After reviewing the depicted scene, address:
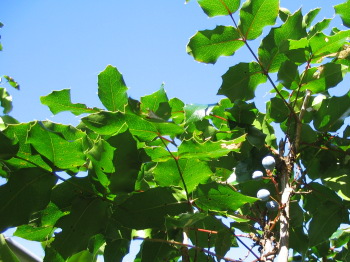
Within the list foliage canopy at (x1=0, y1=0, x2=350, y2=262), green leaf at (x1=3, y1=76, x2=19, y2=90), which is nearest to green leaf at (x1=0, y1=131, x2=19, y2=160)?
foliage canopy at (x1=0, y1=0, x2=350, y2=262)

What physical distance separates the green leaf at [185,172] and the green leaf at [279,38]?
439mm

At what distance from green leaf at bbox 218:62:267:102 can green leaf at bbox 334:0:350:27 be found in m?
0.38

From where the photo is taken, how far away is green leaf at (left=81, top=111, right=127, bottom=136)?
1.09 meters

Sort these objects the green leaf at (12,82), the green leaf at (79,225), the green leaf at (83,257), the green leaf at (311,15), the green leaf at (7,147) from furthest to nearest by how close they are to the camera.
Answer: the green leaf at (12,82) < the green leaf at (311,15) < the green leaf at (83,257) < the green leaf at (79,225) < the green leaf at (7,147)

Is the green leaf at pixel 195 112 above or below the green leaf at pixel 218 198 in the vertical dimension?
above

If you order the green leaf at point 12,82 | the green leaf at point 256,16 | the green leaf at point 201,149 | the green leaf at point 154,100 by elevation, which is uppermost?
the green leaf at point 256,16


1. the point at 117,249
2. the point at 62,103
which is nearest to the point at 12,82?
the point at 62,103

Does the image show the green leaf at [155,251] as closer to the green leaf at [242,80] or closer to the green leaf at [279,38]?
the green leaf at [242,80]

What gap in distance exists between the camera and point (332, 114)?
1.39m

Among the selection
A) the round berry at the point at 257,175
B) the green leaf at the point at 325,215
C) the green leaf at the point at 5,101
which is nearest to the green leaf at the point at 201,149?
the round berry at the point at 257,175

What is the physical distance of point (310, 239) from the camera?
54.8 inches

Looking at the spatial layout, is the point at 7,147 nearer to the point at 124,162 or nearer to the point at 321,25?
the point at 124,162

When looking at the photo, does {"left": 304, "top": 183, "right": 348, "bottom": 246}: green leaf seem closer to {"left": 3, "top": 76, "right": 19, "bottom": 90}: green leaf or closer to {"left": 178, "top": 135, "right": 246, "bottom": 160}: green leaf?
{"left": 178, "top": 135, "right": 246, "bottom": 160}: green leaf

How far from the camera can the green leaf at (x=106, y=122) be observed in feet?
3.56
